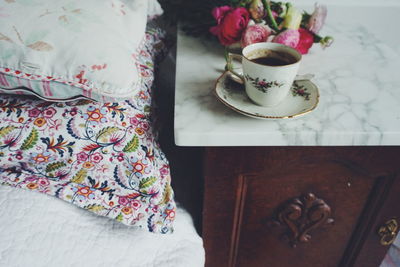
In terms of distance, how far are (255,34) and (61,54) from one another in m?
0.30

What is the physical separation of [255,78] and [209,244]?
316mm

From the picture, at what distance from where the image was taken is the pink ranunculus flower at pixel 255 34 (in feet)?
1.87

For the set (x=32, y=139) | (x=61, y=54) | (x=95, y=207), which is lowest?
(x=95, y=207)

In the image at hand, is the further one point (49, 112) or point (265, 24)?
point (265, 24)

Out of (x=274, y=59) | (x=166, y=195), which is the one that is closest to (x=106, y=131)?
(x=166, y=195)

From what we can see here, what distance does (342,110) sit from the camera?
0.51m

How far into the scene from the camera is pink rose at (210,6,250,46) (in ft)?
1.94

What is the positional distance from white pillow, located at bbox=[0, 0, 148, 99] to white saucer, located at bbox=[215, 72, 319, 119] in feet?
0.43

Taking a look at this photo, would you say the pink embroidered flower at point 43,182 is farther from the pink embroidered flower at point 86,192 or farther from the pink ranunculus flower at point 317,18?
the pink ranunculus flower at point 317,18

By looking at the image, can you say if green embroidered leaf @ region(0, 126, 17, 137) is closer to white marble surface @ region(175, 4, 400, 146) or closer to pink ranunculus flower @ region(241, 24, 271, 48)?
white marble surface @ region(175, 4, 400, 146)

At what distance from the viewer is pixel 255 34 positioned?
0.57 m

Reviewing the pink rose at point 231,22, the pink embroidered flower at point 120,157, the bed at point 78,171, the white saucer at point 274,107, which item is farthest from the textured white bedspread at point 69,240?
the pink rose at point 231,22

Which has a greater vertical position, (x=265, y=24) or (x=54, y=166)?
(x=265, y=24)

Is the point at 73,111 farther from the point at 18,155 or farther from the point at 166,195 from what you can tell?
the point at 166,195
